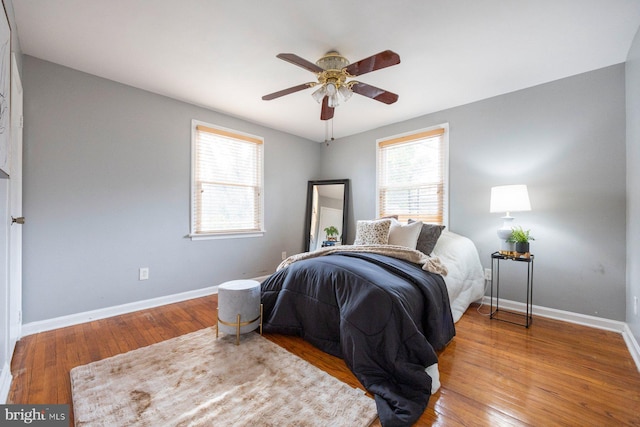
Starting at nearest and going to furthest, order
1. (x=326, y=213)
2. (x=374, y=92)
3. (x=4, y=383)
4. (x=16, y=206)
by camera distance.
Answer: (x=4, y=383), (x=16, y=206), (x=374, y=92), (x=326, y=213)

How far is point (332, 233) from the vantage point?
4.17 m

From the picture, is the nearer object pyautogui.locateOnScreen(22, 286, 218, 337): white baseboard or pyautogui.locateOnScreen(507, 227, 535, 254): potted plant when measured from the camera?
pyautogui.locateOnScreen(22, 286, 218, 337): white baseboard

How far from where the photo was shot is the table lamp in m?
2.50

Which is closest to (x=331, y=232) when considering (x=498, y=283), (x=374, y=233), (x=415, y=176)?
(x=374, y=233)

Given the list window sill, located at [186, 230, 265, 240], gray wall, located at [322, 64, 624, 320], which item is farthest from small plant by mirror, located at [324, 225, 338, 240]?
gray wall, located at [322, 64, 624, 320]

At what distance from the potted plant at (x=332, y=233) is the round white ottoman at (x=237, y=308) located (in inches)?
85.6

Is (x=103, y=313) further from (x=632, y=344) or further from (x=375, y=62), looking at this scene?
(x=632, y=344)

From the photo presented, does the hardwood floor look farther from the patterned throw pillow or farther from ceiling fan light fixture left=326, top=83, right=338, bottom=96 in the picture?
ceiling fan light fixture left=326, top=83, right=338, bottom=96

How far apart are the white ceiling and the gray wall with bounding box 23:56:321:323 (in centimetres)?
30

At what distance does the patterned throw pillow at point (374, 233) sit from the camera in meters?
2.93

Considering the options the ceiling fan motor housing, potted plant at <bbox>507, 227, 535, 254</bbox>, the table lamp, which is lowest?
potted plant at <bbox>507, 227, 535, 254</bbox>

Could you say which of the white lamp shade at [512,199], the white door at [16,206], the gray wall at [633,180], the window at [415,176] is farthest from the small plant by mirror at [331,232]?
the white door at [16,206]

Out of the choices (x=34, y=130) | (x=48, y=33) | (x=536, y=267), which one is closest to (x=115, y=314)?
(x=34, y=130)

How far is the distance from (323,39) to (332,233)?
274 cm
